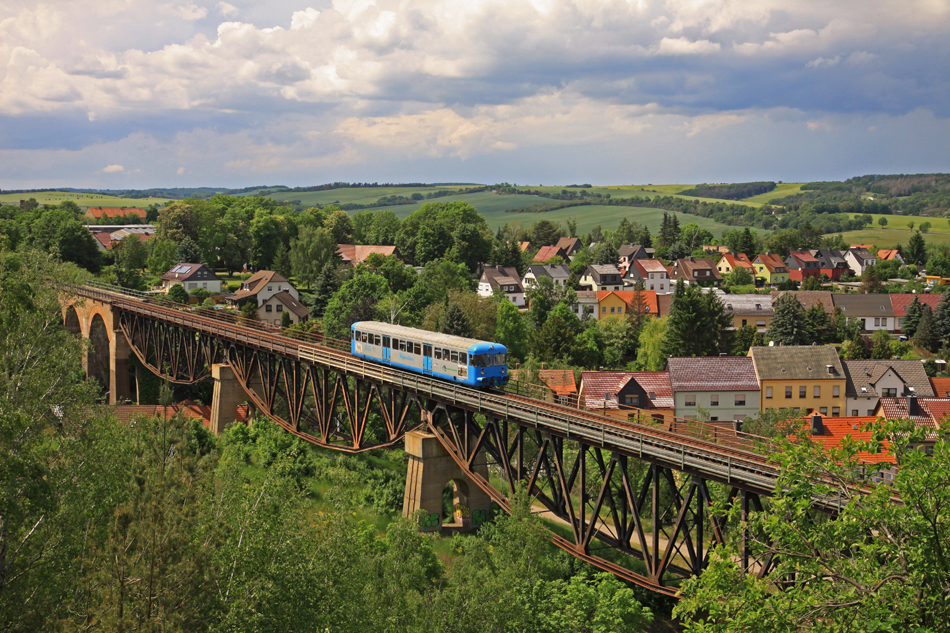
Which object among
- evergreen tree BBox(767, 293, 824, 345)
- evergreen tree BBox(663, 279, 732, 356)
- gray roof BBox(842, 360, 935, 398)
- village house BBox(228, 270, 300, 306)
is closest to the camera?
gray roof BBox(842, 360, 935, 398)

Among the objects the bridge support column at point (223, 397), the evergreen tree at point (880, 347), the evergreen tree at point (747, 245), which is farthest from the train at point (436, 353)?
the evergreen tree at point (747, 245)

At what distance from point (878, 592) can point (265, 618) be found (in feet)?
46.6

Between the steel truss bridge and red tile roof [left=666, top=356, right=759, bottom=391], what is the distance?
56.8ft

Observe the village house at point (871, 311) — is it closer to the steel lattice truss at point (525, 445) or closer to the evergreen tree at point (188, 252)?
the steel lattice truss at point (525, 445)

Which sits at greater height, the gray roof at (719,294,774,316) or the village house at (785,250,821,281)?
the village house at (785,250,821,281)

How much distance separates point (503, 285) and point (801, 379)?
66.6 metres

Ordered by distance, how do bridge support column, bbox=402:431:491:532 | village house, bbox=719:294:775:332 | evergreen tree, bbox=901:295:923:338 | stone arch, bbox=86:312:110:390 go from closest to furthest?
1. bridge support column, bbox=402:431:491:532
2. stone arch, bbox=86:312:110:390
3. evergreen tree, bbox=901:295:923:338
4. village house, bbox=719:294:775:332

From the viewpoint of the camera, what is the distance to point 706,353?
293 ft

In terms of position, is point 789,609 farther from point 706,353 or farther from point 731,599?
point 706,353

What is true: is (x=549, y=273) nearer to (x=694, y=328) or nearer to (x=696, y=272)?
(x=696, y=272)

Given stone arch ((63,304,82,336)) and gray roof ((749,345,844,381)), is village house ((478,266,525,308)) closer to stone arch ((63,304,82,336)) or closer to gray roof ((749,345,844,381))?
gray roof ((749,345,844,381))

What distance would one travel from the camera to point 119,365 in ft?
251

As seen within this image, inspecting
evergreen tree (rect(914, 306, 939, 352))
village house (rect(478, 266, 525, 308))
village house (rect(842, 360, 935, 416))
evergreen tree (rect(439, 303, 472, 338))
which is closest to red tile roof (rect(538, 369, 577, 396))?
evergreen tree (rect(439, 303, 472, 338))

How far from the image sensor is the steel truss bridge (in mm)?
27750
